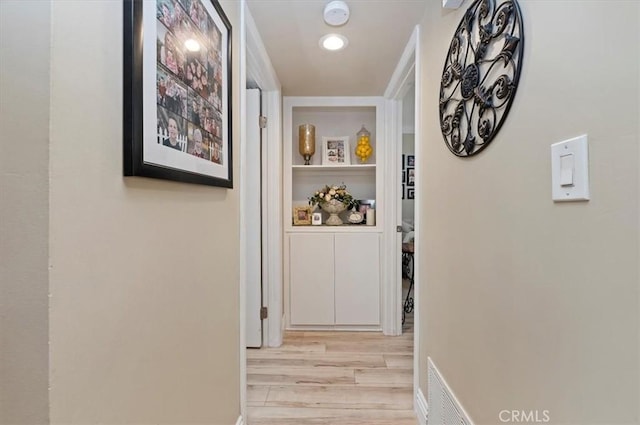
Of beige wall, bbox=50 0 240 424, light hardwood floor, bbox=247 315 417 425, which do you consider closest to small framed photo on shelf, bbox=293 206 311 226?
light hardwood floor, bbox=247 315 417 425

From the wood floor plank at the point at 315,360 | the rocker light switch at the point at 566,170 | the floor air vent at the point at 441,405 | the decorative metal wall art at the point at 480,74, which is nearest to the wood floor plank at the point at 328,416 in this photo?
the floor air vent at the point at 441,405

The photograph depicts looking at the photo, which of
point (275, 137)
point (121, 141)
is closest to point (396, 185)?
point (275, 137)

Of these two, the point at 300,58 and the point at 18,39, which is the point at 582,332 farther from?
the point at 300,58

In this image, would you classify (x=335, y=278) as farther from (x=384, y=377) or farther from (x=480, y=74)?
(x=480, y=74)

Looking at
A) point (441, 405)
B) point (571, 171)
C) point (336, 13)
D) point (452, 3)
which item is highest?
point (336, 13)

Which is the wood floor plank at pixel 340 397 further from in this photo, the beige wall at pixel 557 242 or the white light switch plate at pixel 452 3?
the white light switch plate at pixel 452 3

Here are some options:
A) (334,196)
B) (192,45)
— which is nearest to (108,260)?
(192,45)

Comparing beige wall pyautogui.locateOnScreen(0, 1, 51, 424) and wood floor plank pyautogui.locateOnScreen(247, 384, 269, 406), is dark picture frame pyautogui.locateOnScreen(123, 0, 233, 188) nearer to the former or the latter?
beige wall pyautogui.locateOnScreen(0, 1, 51, 424)

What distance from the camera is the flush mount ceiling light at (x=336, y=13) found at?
157cm

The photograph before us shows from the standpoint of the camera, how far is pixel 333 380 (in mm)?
2105

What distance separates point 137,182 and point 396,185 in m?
2.31

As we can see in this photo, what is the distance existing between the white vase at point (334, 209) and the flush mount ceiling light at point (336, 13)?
148 cm

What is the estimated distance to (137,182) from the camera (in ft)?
2.53

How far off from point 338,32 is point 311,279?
1915mm
